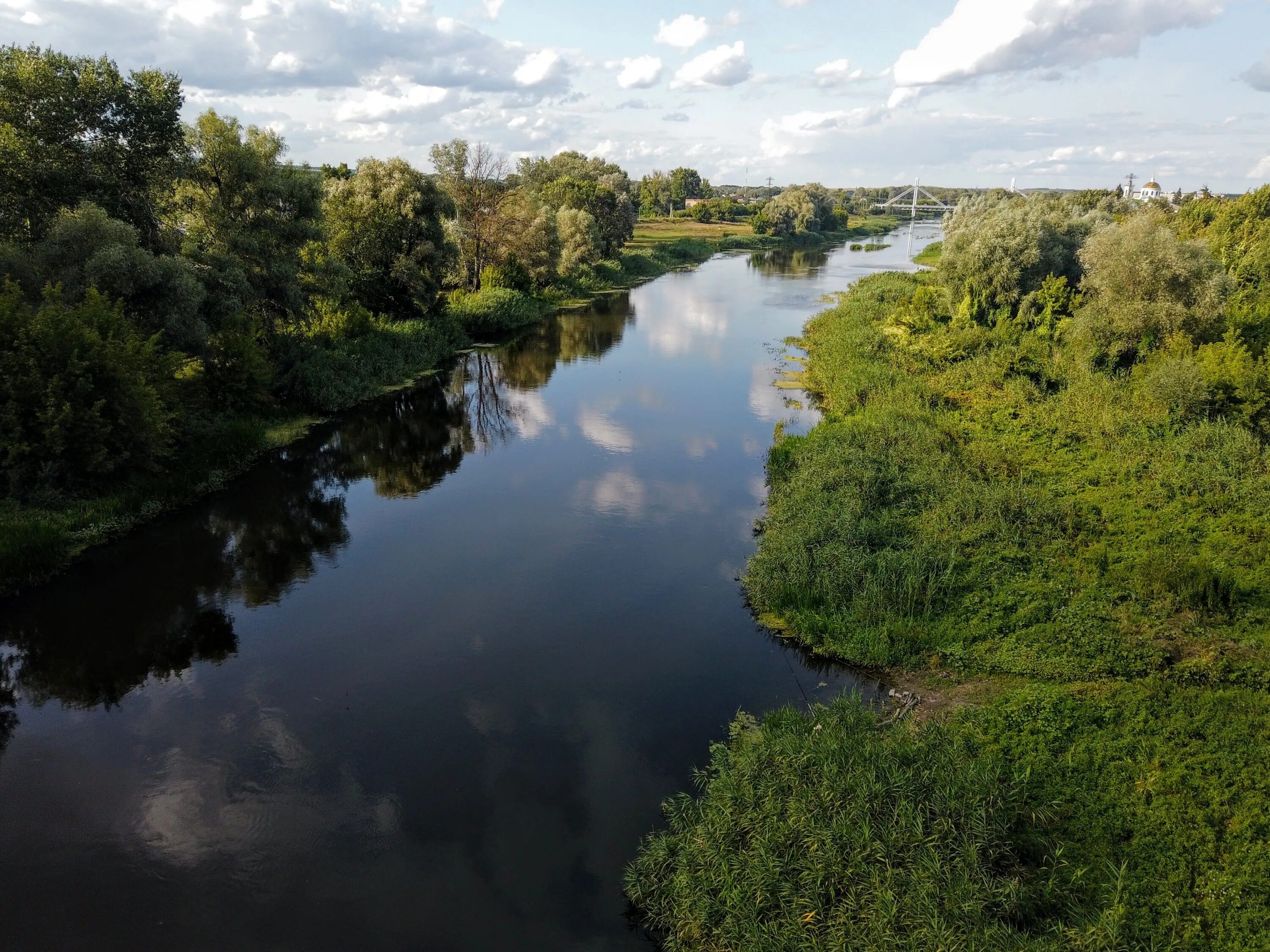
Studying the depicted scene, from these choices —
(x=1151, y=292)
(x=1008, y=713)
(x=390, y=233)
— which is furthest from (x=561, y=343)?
(x=1008, y=713)

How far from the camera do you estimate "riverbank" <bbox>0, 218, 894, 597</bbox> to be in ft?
49.3

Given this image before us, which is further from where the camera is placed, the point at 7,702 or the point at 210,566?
the point at 210,566

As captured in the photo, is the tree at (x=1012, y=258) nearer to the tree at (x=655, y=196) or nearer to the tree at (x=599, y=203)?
the tree at (x=599, y=203)

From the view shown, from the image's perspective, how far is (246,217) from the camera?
25.3 meters

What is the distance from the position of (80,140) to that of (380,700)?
18.5 metres

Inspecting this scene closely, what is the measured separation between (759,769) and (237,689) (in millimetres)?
8514

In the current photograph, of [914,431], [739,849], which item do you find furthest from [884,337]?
[739,849]

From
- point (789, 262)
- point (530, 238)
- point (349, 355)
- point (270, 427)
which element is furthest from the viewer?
point (789, 262)

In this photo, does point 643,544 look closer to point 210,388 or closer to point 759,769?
point 759,769

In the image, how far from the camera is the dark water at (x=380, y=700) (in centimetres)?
861

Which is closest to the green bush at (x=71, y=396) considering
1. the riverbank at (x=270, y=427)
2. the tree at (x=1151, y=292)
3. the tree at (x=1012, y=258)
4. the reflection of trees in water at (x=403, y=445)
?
the riverbank at (x=270, y=427)

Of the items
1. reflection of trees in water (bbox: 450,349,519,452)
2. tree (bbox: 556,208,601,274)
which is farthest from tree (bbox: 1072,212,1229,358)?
tree (bbox: 556,208,601,274)

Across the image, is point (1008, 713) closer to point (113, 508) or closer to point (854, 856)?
point (854, 856)

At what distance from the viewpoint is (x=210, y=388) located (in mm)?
22156
